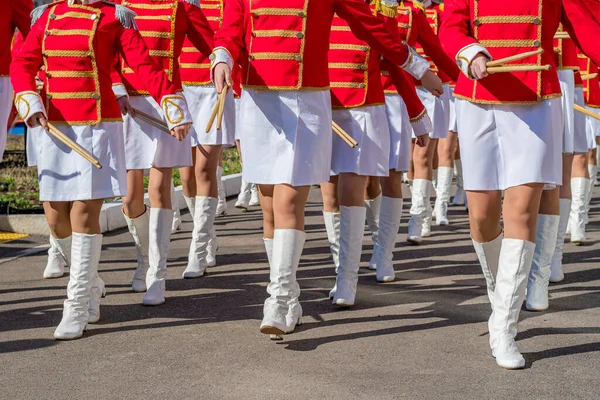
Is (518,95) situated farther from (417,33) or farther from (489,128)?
(417,33)

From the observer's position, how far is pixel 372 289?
7125mm

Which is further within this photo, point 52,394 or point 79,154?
point 79,154

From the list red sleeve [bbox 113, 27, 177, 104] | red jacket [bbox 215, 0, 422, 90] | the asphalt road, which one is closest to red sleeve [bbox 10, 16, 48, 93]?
red sleeve [bbox 113, 27, 177, 104]

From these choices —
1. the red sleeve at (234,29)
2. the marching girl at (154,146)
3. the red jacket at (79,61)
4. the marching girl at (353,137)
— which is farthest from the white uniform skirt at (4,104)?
the marching girl at (353,137)

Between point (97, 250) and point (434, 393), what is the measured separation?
2.06m

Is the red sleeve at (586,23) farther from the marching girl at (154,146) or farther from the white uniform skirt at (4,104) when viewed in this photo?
the white uniform skirt at (4,104)

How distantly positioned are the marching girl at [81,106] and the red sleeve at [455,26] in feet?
4.55

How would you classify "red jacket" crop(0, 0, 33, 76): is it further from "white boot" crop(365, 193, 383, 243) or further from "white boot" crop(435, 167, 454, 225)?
"white boot" crop(435, 167, 454, 225)

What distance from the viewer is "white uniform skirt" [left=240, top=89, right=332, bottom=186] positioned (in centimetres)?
562

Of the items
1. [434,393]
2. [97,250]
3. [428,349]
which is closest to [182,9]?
[97,250]

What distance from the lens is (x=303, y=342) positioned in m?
5.61

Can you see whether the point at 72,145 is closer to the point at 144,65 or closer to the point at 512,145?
the point at 144,65

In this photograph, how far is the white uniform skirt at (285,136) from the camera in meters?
5.62

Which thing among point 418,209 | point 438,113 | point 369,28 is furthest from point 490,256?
point 438,113
